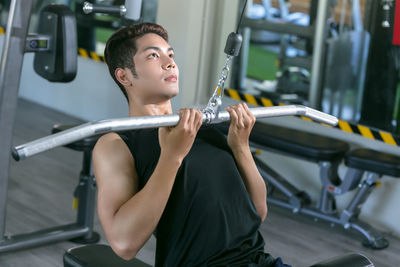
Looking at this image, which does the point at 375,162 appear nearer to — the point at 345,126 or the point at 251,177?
the point at 345,126

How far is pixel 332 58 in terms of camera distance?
3.85 metres

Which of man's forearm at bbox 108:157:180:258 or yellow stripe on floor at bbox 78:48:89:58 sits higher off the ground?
man's forearm at bbox 108:157:180:258

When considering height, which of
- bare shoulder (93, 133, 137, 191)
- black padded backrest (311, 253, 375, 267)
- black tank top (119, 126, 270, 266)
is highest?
bare shoulder (93, 133, 137, 191)

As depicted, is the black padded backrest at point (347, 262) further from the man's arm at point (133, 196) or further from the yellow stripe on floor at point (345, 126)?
the yellow stripe on floor at point (345, 126)

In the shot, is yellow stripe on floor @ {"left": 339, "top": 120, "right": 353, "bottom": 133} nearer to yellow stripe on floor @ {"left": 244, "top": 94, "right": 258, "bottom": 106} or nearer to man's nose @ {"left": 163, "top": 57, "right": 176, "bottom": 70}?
yellow stripe on floor @ {"left": 244, "top": 94, "right": 258, "bottom": 106}

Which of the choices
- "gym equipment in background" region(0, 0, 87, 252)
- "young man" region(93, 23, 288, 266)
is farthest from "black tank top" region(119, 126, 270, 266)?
"gym equipment in background" region(0, 0, 87, 252)

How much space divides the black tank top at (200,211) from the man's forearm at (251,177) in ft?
0.21

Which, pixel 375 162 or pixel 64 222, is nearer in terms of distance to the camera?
pixel 375 162

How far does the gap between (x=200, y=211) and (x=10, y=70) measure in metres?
1.39

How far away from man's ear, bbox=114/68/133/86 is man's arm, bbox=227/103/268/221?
314 millimetres

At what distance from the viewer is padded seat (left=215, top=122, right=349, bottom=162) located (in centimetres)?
345

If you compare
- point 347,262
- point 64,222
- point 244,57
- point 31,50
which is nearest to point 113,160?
point 347,262

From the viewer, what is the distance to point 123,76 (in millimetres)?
1711

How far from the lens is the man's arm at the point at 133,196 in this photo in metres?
1.46
